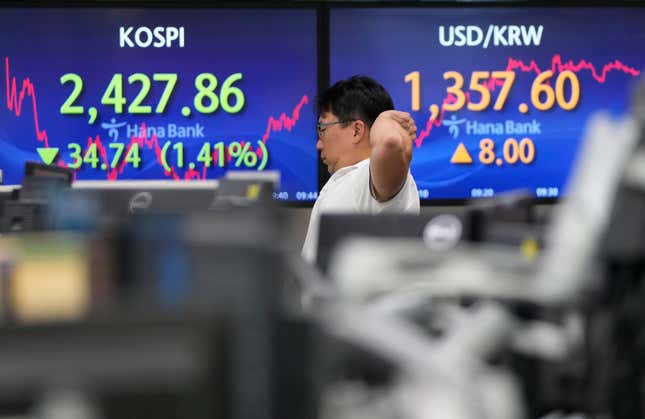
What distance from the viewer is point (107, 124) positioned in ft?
12.7

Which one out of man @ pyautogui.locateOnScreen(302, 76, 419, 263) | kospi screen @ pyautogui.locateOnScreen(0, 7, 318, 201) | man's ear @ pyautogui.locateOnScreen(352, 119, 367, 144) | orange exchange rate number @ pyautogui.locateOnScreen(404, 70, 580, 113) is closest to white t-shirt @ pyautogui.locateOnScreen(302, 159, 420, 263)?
man @ pyautogui.locateOnScreen(302, 76, 419, 263)

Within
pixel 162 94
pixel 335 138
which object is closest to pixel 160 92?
pixel 162 94

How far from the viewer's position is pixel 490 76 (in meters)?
3.94

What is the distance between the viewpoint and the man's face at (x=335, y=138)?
3.19 meters

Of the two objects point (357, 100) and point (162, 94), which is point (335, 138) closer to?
point (357, 100)

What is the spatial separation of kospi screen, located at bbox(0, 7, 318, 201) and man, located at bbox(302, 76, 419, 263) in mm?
575

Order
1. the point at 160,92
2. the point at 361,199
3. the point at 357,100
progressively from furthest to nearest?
1. the point at 160,92
2. the point at 357,100
3. the point at 361,199

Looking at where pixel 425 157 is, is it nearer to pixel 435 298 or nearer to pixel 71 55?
pixel 71 55

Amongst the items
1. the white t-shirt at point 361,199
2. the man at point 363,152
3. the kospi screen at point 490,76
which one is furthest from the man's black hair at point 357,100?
the kospi screen at point 490,76

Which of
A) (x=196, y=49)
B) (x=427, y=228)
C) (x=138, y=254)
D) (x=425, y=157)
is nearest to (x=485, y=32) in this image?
(x=425, y=157)

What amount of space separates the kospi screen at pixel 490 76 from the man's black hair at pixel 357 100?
2.23 ft

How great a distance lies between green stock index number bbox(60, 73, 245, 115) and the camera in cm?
387

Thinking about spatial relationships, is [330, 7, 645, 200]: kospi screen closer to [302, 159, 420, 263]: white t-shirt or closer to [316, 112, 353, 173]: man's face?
[316, 112, 353, 173]: man's face

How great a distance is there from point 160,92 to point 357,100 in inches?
42.3
